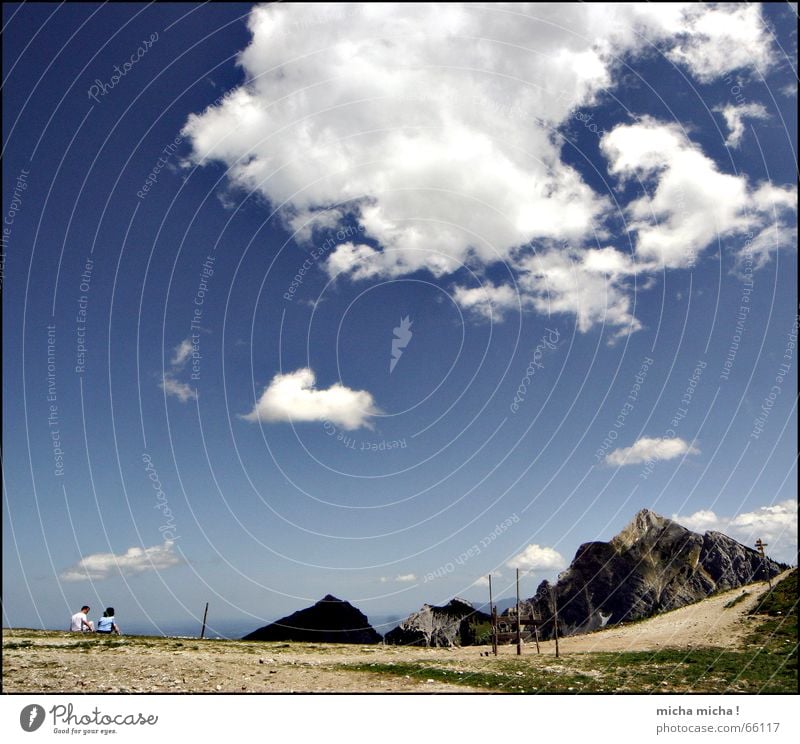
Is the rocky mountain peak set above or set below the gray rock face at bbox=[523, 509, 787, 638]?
above

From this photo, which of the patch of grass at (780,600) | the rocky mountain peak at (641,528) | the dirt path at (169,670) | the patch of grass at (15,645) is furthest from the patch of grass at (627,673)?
the rocky mountain peak at (641,528)

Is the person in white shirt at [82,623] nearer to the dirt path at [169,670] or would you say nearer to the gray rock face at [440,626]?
the dirt path at [169,670]

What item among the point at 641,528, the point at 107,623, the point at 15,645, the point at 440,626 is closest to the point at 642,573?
the point at 641,528

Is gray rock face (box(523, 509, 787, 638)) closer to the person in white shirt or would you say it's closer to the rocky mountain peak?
the rocky mountain peak

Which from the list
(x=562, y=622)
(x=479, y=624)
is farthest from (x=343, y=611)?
(x=562, y=622)

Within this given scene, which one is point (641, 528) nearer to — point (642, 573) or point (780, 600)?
point (642, 573)
